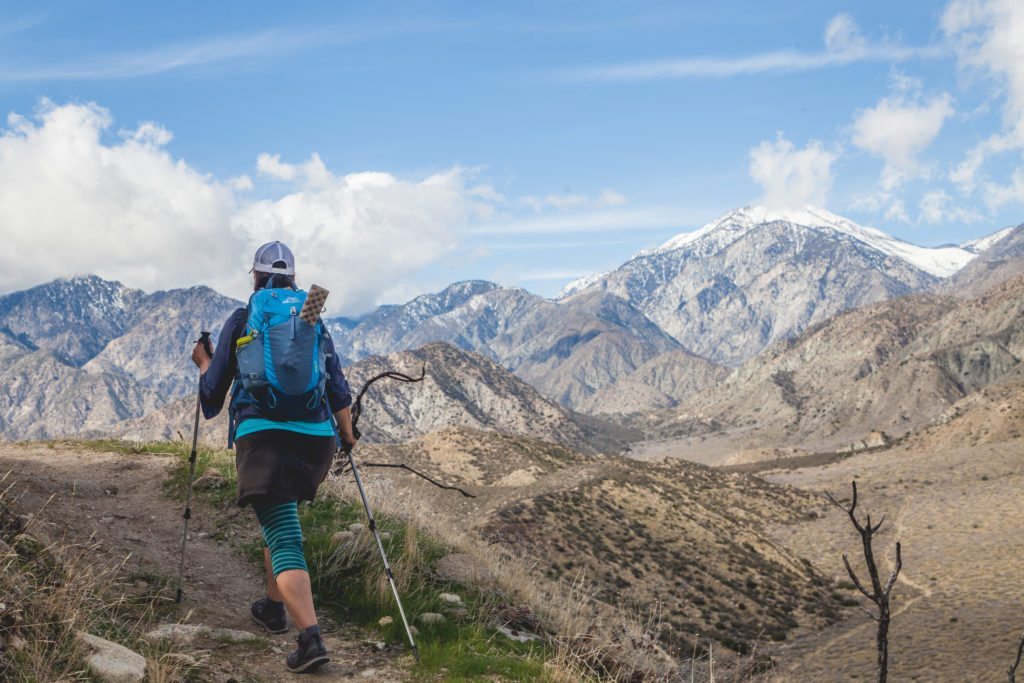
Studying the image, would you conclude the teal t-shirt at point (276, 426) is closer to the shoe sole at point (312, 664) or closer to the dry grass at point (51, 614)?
the dry grass at point (51, 614)

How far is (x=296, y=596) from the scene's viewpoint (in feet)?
15.9

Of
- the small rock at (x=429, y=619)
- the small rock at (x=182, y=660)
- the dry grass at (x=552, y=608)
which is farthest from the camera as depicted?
the small rock at (x=429, y=619)

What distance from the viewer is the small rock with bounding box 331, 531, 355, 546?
756cm

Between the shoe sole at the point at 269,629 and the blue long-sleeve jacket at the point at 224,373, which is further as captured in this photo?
the shoe sole at the point at 269,629

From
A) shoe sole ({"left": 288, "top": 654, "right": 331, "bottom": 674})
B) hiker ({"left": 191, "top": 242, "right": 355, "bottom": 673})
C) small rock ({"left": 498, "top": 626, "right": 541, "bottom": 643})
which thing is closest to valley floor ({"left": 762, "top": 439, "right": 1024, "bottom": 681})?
small rock ({"left": 498, "top": 626, "right": 541, "bottom": 643})

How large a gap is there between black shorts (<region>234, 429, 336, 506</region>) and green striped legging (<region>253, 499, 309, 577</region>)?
0.12 metres

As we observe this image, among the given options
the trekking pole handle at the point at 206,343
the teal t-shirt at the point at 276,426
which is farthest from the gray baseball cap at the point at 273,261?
the teal t-shirt at the point at 276,426

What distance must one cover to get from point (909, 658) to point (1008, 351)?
493ft

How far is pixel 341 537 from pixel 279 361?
3.57 metres

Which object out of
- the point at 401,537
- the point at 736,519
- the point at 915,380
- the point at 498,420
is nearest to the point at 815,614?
the point at 736,519

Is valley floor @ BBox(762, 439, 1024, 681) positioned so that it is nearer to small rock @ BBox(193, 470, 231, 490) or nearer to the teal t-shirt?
small rock @ BBox(193, 470, 231, 490)

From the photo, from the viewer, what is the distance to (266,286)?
17.4ft

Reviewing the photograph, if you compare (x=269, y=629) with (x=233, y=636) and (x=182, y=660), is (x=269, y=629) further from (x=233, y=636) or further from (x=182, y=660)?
(x=182, y=660)

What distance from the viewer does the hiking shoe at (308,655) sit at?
4.92m
